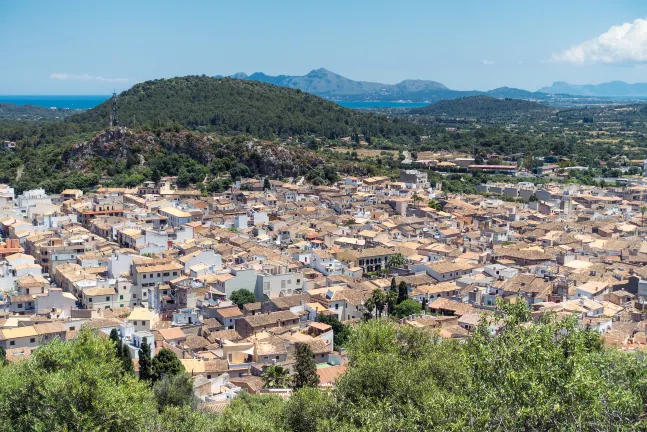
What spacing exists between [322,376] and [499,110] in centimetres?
18356

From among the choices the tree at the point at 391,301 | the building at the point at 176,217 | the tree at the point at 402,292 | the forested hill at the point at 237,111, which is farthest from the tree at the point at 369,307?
the forested hill at the point at 237,111

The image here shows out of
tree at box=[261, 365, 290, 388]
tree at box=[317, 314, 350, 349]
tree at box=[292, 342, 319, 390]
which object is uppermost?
tree at box=[292, 342, 319, 390]

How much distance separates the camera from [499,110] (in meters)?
194

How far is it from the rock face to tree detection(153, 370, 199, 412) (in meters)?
50.0

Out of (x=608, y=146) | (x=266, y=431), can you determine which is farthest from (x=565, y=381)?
(x=608, y=146)

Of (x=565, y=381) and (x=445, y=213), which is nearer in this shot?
(x=565, y=381)

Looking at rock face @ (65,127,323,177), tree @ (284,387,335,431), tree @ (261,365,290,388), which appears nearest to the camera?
tree @ (284,387,335,431)

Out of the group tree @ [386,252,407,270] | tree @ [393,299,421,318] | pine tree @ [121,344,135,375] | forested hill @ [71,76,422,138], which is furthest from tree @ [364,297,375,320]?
forested hill @ [71,76,422,138]

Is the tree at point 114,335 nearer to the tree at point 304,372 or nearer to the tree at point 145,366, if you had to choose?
the tree at point 145,366

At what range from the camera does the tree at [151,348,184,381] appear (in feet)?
65.7

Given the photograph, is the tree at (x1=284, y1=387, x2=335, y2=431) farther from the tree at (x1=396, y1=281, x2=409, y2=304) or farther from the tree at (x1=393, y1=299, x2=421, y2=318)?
the tree at (x1=396, y1=281, x2=409, y2=304)

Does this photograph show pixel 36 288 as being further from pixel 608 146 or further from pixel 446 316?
pixel 608 146

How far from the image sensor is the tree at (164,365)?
2002cm

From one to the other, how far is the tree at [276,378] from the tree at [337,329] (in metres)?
4.62
